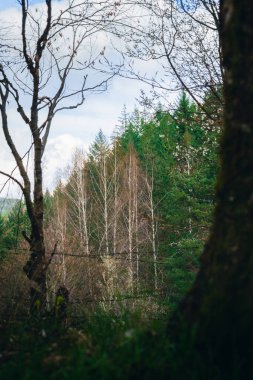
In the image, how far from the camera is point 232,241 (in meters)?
2.22

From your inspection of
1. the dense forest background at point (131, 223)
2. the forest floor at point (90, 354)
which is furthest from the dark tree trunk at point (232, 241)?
the dense forest background at point (131, 223)

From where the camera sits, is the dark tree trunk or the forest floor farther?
the dark tree trunk

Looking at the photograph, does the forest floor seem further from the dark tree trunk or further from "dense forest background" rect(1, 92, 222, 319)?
"dense forest background" rect(1, 92, 222, 319)

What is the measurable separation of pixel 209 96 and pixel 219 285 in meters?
7.30

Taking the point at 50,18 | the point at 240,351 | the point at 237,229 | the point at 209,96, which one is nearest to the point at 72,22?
the point at 50,18

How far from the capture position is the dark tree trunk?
6.73ft

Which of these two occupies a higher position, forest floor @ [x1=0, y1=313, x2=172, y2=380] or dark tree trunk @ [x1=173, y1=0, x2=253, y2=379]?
dark tree trunk @ [x1=173, y1=0, x2=253, y2=379]

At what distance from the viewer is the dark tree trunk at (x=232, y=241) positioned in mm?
2053

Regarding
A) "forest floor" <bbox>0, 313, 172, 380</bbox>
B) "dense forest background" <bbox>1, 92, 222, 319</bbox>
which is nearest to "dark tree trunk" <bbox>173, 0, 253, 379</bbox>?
"forest floor" <bbox>0, 313, 172, 380</bbox>

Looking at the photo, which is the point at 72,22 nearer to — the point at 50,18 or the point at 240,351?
the point at 50,18

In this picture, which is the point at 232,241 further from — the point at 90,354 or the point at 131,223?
the point at 131,223

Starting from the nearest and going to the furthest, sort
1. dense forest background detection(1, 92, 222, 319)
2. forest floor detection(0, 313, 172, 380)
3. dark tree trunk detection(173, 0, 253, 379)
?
1. forest floor detection(0, 313, 172, 380)
2. dark tree trunk detection(173, 0, 253, 379)
3. dense forest background detection(1, 92, 222, 319)

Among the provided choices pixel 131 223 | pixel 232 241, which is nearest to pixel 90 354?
pixel 232 241

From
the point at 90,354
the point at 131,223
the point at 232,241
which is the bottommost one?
the point at 90,354
